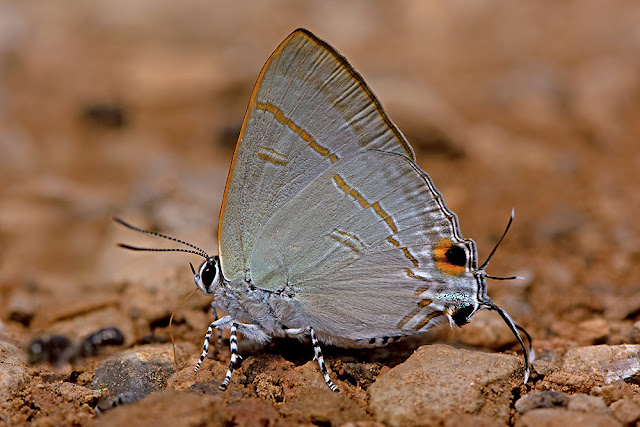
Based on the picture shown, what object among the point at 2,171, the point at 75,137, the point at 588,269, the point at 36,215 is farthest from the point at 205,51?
the point at 588,269

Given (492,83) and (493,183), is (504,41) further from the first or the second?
(493,183)

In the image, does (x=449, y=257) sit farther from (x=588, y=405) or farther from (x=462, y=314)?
(x=588, y=405)

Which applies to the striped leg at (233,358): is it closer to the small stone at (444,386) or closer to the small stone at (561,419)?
the small stone at (444,386)

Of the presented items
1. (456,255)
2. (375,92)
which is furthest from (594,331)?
(375,92)

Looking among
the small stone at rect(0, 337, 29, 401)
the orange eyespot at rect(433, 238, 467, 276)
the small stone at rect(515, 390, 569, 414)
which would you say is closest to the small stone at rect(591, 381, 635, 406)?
the small stone at rect(515, 390, 569, 414)

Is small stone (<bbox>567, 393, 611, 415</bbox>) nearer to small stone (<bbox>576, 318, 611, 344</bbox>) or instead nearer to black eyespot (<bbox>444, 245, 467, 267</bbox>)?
black eyespot (<bbox>444, 245, 467, 267</bbox>)

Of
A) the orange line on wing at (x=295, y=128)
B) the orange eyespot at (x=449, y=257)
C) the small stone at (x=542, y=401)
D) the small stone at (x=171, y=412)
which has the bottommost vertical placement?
the small stone at (x=171, y=412)

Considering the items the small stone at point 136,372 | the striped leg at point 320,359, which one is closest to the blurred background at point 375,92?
the small stone at point 136,372
